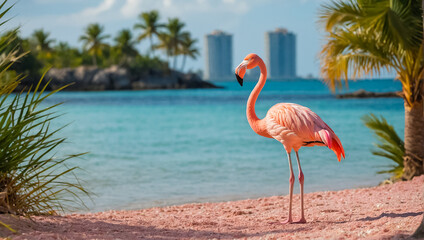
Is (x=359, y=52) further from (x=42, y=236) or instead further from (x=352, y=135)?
(x=352, y=135)

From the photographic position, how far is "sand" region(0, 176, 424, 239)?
4312 mm

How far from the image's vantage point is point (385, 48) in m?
7.92

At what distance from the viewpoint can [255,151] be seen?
1592 centimetres

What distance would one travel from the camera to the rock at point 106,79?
212ft

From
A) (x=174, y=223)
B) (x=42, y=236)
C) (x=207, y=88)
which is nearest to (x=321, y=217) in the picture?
(x=174, y=223)

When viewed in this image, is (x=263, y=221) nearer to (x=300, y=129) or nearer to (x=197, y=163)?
(x=300, y=129)

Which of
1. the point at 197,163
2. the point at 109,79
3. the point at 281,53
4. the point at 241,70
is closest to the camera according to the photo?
the point at 241,70

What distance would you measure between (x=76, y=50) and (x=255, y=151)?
69.0 meters

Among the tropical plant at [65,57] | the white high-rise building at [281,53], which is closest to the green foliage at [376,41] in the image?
the tropical plant at [65,57]

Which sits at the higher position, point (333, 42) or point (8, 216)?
point (333, 42)

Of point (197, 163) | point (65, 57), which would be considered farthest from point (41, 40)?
point (197, 163)

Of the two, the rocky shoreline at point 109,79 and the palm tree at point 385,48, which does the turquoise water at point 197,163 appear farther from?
the rocky shoreline at point 109,79

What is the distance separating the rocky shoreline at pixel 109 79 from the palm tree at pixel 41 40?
6.47 meters

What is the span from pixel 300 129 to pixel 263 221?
1.33 metres
